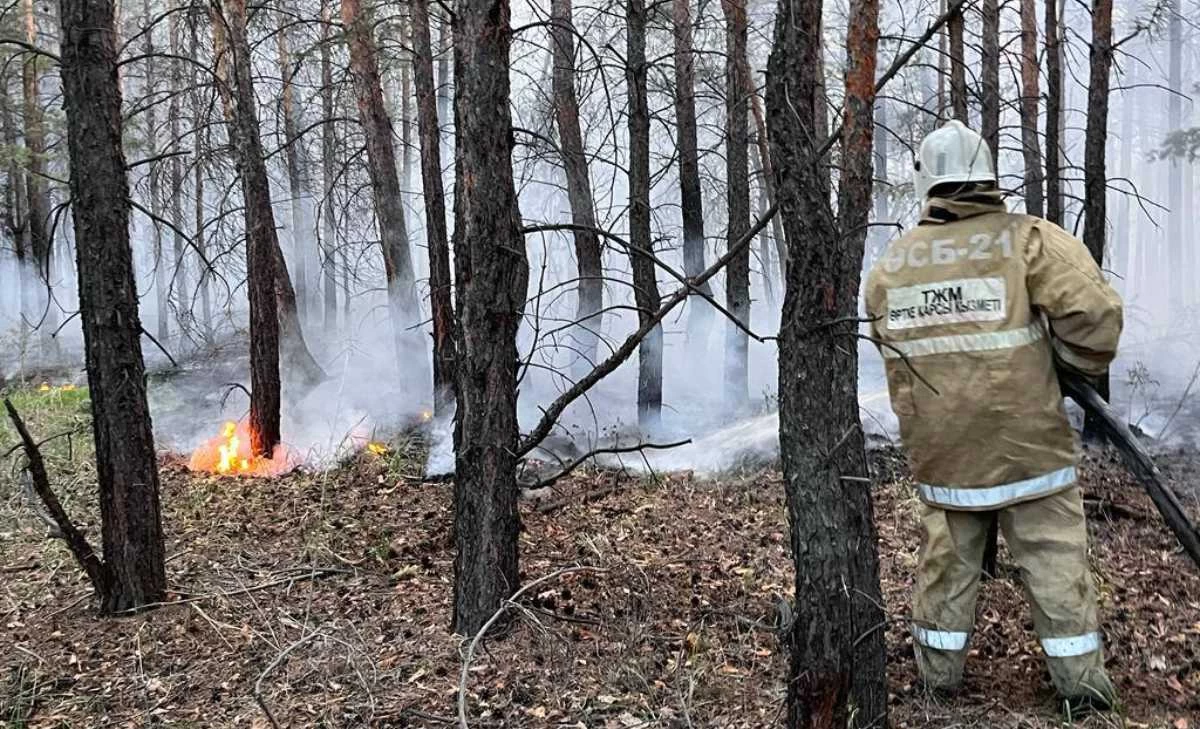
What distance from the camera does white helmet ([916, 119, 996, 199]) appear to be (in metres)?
3.38

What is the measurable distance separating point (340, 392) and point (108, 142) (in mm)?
7249

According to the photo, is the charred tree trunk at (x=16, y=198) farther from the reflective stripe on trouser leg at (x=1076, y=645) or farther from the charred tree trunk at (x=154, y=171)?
the reflective stripe on trouser leg at (x=1076, y=645)

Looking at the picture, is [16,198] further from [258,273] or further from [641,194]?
[641,194]

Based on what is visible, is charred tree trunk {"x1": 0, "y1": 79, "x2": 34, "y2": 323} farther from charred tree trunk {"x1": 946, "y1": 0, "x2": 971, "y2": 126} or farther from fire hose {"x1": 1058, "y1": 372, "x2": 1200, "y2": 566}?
fire hose {"x1": 1058, "y1": 372, "x2": 1200, "y2": 566}

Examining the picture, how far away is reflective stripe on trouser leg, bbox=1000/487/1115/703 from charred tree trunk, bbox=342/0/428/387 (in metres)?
8.25

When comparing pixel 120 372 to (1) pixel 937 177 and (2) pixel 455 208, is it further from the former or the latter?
(1) pixel 937 177

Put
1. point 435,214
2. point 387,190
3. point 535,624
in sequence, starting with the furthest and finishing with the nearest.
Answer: point 387,190 → point 435,214 → point 535,624

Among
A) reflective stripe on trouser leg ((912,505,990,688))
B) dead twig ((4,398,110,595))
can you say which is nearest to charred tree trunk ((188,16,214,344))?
dead twig ((4,398,110,595))

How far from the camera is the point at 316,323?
24.2 m

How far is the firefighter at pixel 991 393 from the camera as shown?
325 centimetres

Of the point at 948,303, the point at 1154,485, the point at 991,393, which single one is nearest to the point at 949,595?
the point at 991,393

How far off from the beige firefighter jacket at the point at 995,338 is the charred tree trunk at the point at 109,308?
405 centimetres

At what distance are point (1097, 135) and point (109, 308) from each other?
25.7ft

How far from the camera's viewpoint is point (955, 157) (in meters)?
3.42
